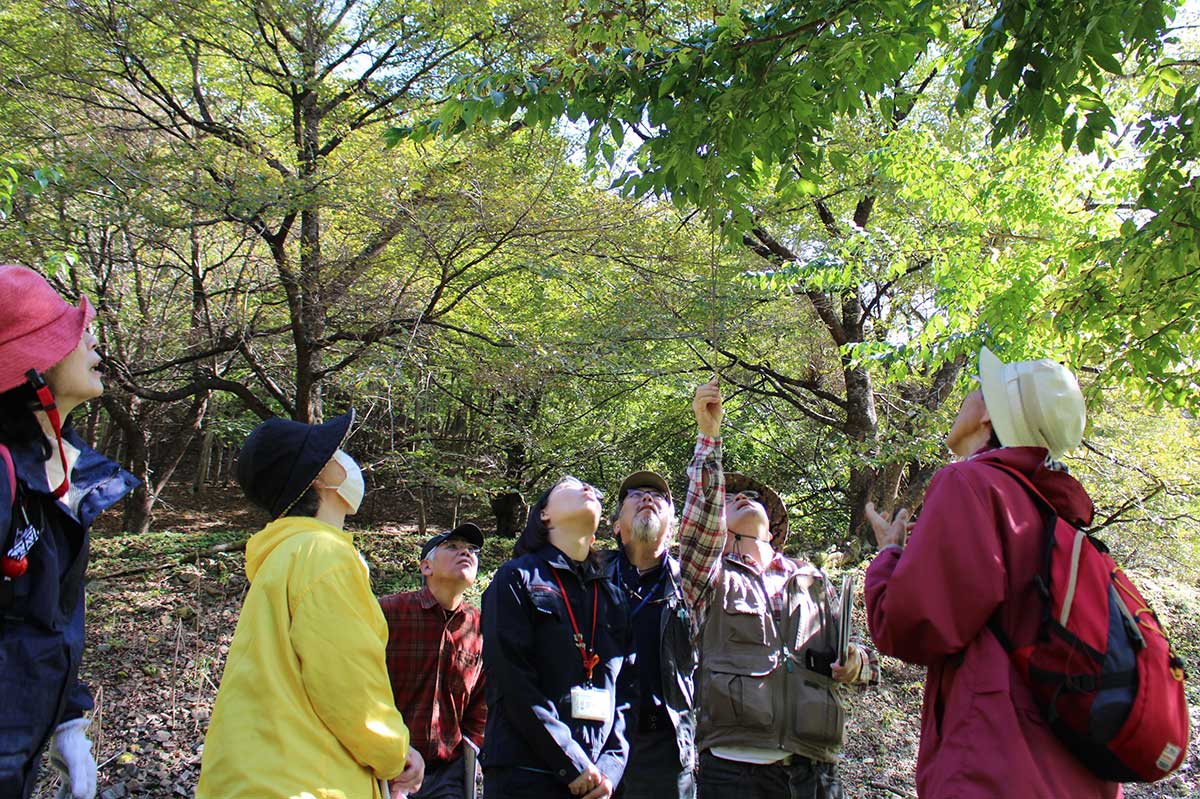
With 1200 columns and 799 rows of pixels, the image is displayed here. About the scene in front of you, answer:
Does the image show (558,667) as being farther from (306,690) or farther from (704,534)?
(306,690)

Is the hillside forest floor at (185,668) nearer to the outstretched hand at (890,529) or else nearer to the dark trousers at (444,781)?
the dark trousers at (444,781)

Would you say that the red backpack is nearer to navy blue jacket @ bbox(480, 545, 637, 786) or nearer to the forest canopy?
navy blue jacket @ bbox(480, 545, 637, 786)

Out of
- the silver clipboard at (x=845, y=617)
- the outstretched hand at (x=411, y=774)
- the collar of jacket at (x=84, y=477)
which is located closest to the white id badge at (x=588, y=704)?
the outstretched hand at (x=411, y=774)

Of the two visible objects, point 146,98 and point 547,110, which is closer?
point 547,110

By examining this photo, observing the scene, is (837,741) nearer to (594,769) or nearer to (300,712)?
(594,769)

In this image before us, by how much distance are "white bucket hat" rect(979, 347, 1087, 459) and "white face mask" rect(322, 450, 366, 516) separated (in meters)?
1.80

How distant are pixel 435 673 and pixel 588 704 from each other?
94 cm

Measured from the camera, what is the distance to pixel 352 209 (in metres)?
8.25

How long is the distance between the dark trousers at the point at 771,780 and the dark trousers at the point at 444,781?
1130 millimetres

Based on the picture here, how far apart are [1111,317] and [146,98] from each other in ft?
31.5

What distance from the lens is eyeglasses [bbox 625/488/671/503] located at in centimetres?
373

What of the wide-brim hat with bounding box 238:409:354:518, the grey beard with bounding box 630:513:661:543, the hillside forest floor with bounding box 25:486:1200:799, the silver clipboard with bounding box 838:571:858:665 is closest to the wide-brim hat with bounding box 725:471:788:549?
the grey beard with bounding box 630:513:661:543

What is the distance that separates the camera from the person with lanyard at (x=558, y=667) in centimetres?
288

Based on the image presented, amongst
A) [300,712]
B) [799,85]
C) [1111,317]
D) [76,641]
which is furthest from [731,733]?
[1111,317]
